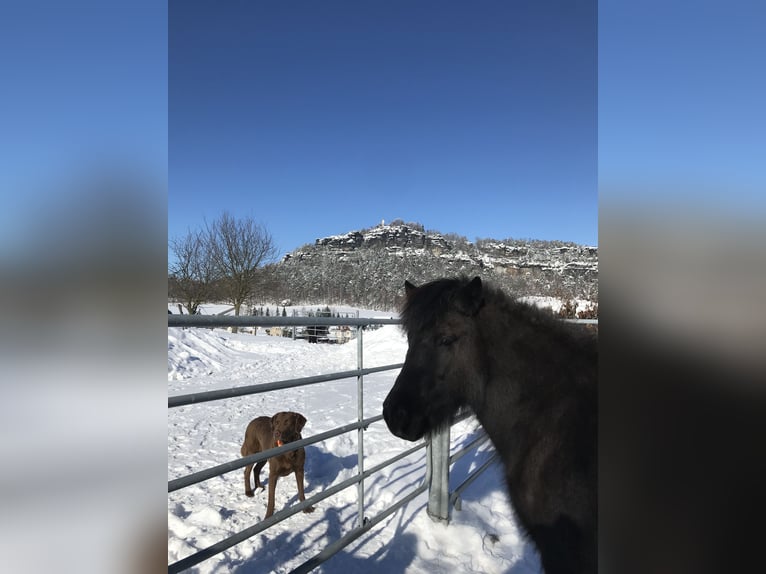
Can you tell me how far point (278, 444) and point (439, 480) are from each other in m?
1.41

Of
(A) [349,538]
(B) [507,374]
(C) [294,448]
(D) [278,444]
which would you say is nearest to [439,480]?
(A) [349,538]

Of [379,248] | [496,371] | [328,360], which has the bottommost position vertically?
[328,360]

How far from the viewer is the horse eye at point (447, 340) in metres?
2.04

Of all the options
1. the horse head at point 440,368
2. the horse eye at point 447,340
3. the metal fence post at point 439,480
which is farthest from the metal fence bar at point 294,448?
the horse eye at point 447,340

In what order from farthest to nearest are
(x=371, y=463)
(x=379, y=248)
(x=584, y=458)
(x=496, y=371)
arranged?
1. (x=379, y=248)
2. (x=371, y=463)
3. (x=496, y=371)
4. (x=584, y=458)

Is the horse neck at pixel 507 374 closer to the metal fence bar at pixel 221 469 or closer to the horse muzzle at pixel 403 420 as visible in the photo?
the horse muzzle at pixel 403 420

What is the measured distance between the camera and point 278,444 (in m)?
3.83

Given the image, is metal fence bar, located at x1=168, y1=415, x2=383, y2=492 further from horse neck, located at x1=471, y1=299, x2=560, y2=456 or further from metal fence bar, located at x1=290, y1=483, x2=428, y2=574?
horse neck, located at x1=471, y1=299, x2=560, y2=456

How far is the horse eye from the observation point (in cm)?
204
